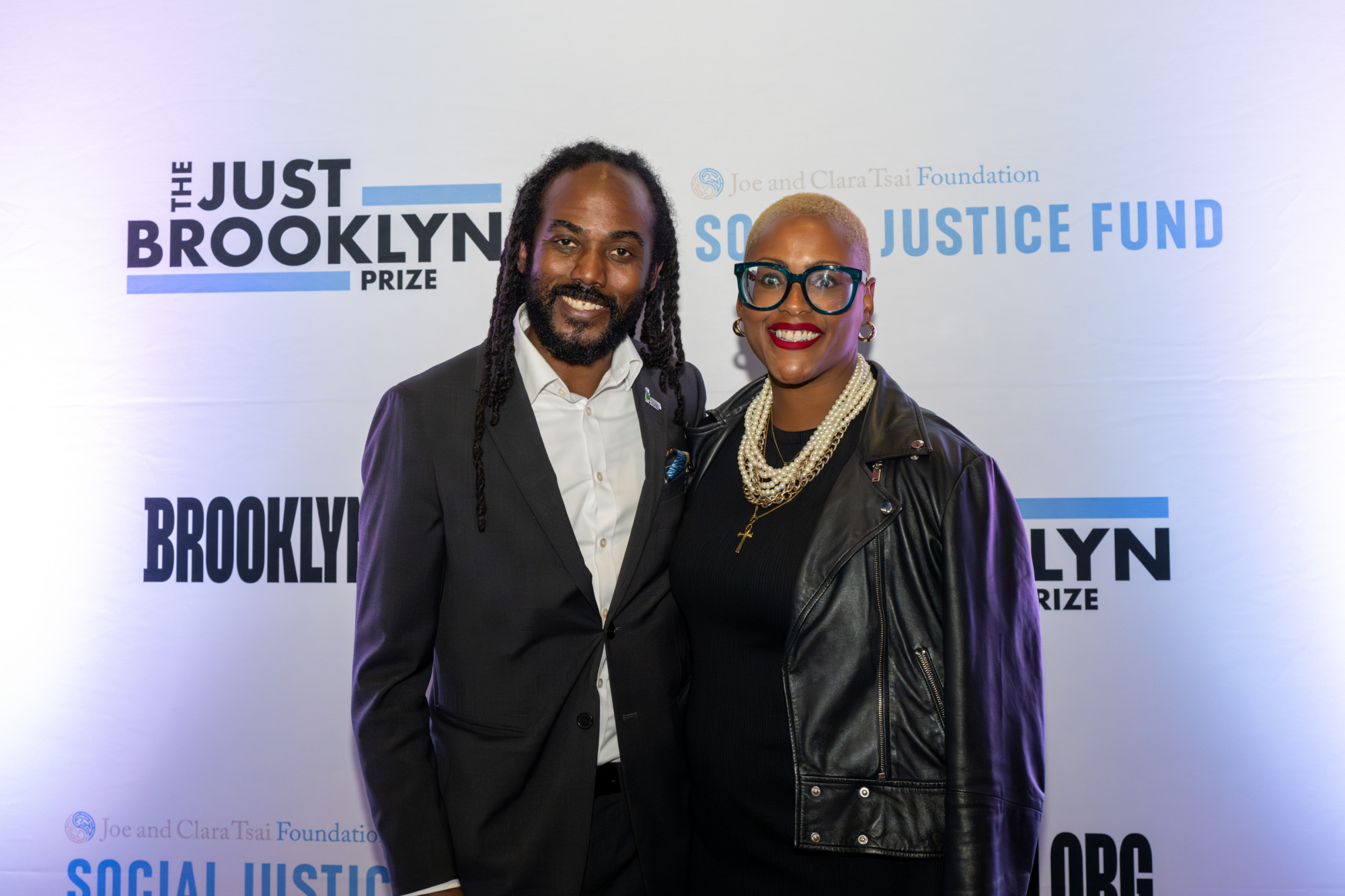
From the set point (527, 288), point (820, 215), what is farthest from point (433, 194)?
point (820, 215)

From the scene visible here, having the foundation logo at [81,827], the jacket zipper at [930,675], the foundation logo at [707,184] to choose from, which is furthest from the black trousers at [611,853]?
the foundation logo at [81,827]

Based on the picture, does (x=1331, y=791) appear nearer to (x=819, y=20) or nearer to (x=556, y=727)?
(x=556, y=727)

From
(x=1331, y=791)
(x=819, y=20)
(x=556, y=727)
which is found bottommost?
(x=1331, y=791)

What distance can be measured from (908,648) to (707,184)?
1.73m

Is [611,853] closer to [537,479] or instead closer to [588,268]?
[537,479]

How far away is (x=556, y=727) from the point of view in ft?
5.82

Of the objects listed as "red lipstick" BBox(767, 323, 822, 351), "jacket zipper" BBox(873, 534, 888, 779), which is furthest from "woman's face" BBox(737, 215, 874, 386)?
"jacket zipper" BBox(873, 534, 888, 779)

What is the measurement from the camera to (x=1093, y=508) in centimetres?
270

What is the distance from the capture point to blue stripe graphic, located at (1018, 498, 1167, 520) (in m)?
2.69

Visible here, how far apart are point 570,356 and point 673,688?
2.49ft

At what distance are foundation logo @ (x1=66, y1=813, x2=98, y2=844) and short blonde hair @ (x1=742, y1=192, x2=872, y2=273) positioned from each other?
9.38 feet

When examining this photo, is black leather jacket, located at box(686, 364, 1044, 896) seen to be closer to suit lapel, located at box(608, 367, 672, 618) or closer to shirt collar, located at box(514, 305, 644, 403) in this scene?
suit lapel, located at box(608, 367, 672, 618)

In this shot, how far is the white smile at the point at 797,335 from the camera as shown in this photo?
181 centimetres

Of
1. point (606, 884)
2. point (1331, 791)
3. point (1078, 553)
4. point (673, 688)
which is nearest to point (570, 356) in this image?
point (673, 688)
